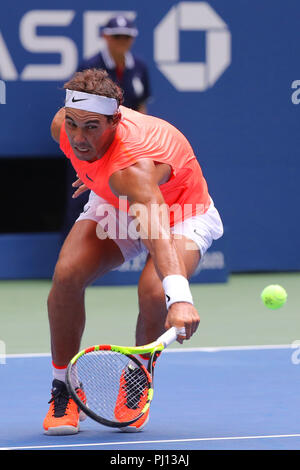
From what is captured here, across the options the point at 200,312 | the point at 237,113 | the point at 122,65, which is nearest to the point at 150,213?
the point at 200,312

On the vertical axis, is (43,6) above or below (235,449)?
above

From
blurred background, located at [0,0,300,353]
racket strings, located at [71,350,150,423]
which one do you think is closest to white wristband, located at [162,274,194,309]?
racket strings, located at [71,350,150,423]

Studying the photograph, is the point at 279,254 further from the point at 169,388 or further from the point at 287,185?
the point at 169,388

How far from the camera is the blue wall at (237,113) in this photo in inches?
360

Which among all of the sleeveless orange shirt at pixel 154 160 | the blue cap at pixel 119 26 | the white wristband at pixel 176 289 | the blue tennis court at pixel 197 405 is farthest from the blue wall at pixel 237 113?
the white wristband at pixel 176 289

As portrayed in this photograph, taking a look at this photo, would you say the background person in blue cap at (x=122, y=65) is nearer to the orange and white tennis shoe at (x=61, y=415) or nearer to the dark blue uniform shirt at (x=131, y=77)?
the dark blue uniform shirt at (x=131, y=77)

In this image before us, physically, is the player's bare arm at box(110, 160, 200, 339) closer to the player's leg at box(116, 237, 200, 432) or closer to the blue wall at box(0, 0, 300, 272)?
the player's leg at box(116, 237, 200, 432)

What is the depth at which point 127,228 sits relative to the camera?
4543mm

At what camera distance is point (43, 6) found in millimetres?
8992

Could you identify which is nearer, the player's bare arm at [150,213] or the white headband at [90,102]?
the player's bare arm at [150,213]

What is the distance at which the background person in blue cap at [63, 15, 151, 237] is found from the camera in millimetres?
8617

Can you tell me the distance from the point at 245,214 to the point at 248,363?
386cm

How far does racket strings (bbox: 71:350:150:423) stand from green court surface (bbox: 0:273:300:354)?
201 cm

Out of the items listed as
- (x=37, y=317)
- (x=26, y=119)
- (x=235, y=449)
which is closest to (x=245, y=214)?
(x=26, y=119)
